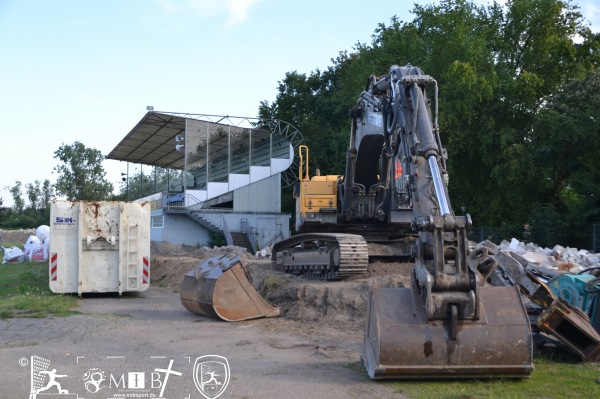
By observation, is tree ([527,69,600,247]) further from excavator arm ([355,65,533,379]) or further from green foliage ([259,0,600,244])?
excavator arm ([355,65,533,379])

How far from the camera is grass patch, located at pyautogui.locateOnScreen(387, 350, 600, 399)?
620 cm

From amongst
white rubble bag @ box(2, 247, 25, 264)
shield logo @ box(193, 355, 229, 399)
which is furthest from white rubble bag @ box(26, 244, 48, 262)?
shield logo @ box(193, 355, 229, 399)

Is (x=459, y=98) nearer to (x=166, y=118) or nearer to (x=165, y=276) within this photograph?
(x=166, y=118)

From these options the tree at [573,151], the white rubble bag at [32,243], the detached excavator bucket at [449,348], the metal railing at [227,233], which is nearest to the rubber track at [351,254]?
the detached excavator bucket at [449,348]

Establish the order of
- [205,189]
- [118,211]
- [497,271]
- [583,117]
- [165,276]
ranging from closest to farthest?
[497,271] → [118,211] → [165,276] → [583,117] → [205,189]

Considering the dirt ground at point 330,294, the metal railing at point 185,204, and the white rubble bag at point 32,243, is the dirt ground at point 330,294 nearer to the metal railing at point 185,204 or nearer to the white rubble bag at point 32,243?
the white rubble bag at point 32,243

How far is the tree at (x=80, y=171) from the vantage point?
78.8 m

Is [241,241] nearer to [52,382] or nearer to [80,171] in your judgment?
[52,382]

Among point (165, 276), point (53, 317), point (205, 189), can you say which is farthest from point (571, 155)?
point (53, 317)

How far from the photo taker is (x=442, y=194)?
24.3 feet

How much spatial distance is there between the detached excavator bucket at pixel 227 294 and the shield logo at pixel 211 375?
3.00 meters

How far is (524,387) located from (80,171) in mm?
77943

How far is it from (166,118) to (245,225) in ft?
25.8

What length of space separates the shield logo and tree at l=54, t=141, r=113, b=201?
73.7 m
